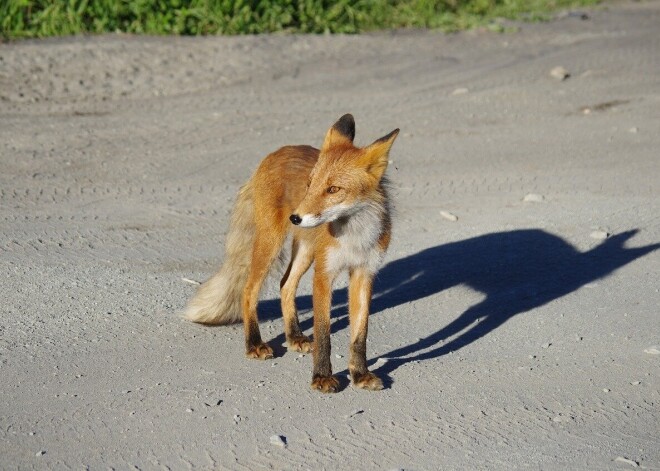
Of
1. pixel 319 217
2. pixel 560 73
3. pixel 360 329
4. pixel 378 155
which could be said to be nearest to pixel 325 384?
pixel 360 329

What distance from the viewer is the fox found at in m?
5.75

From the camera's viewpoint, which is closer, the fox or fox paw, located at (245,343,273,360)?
the fox

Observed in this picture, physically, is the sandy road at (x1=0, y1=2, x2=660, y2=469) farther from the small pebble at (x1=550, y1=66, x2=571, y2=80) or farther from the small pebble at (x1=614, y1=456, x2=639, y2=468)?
the small pebble at (x1=550, y1=66, x2=571, y2=80)

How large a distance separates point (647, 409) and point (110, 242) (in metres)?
4.57

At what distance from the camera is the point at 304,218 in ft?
18.0

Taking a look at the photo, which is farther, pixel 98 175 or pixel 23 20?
pixel 23 20

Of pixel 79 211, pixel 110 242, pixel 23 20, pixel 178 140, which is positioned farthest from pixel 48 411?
pixel 23 20

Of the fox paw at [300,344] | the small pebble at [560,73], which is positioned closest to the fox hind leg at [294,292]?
the fox paw at [300,344]

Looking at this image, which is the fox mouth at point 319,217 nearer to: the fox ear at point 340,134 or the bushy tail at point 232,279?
the fox ear at point 340,134

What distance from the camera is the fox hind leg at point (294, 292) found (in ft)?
21.4

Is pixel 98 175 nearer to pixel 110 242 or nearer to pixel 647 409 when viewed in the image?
pixel 110 242

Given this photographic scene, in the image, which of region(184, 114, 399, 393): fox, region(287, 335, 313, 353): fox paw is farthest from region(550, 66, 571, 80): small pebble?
region(287, 335, 313, 353): fox paw

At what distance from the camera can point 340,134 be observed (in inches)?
241

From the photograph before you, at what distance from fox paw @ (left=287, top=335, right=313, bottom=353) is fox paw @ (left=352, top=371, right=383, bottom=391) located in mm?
633
